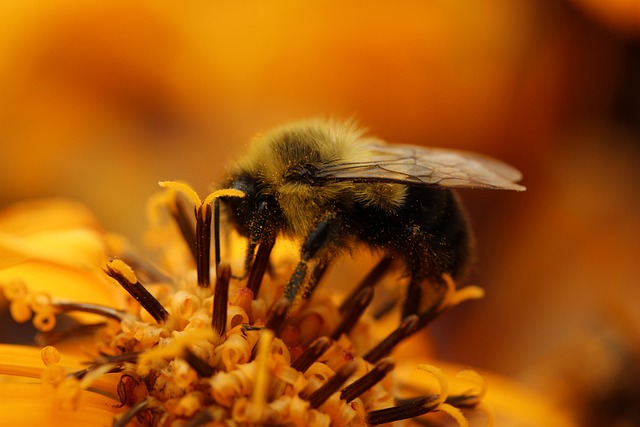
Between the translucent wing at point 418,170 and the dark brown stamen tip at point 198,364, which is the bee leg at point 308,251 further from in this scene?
the dark brown stamen tip at point 198,364

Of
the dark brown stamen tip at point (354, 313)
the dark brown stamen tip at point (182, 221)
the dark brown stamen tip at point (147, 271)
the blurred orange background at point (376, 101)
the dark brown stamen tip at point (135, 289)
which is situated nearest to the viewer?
the dark brown stamen tip at point (135, 289)

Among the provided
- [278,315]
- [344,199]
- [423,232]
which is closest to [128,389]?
[278,315]

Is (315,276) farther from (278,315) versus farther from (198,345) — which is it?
(198,345)

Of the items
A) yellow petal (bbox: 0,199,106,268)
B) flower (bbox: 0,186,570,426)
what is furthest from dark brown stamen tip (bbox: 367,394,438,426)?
yellow petal (bbox: 0,199,106,268)

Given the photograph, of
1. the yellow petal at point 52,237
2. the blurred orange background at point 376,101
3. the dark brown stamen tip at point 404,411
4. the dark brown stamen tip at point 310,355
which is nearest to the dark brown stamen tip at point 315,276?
the dark brown stamen tip at point 310,355

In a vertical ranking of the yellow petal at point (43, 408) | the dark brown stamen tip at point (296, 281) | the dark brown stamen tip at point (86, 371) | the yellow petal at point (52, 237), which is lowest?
the yellow petal at point (43, 408)

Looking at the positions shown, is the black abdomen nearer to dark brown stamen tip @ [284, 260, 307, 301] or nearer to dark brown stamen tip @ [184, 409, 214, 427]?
dark brown stamen tip @ [284, 260, 307, 301]

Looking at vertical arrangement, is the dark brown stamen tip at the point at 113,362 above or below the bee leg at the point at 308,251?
below
